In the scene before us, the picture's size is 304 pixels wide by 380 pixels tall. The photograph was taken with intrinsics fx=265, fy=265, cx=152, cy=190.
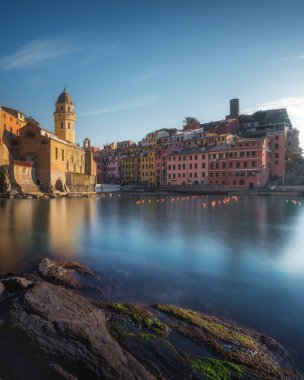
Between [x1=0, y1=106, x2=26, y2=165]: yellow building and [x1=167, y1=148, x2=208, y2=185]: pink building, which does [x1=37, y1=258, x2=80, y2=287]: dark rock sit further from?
[x1=167, y1=148, x2=208, y2=185]: pink building

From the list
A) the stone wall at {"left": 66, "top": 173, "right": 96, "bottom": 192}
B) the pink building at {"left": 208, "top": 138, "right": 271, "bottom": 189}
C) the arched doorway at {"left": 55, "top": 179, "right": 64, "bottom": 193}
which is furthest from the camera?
the pink building at {"left": 208, "top": 138, "right": 271, "bottom": 189}

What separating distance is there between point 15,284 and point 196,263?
7016 mm

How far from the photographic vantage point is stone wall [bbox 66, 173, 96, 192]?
211 ft

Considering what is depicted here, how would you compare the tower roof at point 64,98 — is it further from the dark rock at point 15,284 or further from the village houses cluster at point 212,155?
the dark rock at point 15,284

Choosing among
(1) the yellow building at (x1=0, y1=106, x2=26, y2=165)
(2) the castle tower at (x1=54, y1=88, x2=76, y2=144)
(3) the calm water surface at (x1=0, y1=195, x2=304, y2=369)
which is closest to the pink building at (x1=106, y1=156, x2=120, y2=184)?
(2) the castle tower at (x1=54, y1=88, x2=76, y2=144)

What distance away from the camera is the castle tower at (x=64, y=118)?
75.5 m

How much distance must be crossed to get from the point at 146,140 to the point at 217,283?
92.1 meters

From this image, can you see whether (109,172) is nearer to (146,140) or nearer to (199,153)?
(146,140)

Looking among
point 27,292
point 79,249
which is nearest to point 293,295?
point 27,292

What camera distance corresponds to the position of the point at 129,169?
296 ft

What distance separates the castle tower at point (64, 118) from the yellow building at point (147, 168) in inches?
904

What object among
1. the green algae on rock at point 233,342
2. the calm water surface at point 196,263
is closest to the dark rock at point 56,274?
the calm water surface at point 196,263

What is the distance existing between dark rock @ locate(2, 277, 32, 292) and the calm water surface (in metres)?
2.19

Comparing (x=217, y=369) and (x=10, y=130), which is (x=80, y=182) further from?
(x=217, y=369)
